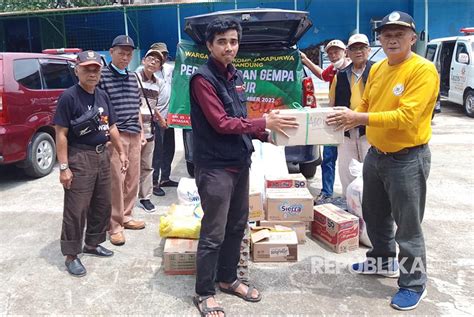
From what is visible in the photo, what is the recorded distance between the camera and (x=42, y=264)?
387 centimetres

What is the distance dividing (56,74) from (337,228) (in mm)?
5218

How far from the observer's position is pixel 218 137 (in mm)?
2828

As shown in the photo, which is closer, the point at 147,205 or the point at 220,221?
the point at 220,221

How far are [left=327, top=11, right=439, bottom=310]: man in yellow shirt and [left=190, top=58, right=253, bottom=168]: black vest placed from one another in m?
0.66

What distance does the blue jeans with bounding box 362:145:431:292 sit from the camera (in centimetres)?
297

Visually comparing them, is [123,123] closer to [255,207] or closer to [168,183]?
[255,207]

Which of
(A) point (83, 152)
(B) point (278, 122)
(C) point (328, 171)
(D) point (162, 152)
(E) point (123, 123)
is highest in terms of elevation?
(B) point (278, 122)

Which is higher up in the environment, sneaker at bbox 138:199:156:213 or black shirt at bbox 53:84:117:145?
black shirt at bbox 53:84:117:145

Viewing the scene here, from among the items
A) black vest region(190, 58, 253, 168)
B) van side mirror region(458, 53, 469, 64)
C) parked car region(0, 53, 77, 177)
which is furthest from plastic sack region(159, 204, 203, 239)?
van side mirror region(458, 53, 469, 64)

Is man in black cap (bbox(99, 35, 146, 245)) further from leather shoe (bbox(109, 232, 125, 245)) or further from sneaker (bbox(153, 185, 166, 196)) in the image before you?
sneaker (bbox(153, 185, 166, 196))

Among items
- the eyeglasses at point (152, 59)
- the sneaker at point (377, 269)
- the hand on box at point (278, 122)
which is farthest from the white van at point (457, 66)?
the hand on box at point (278, 122)

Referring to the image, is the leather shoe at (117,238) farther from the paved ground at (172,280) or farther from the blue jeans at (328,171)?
the blue jeans at (328,171)

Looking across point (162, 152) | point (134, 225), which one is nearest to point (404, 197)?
point (134, 225)

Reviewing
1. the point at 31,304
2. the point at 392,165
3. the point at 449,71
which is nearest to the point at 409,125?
the point at 392,165
